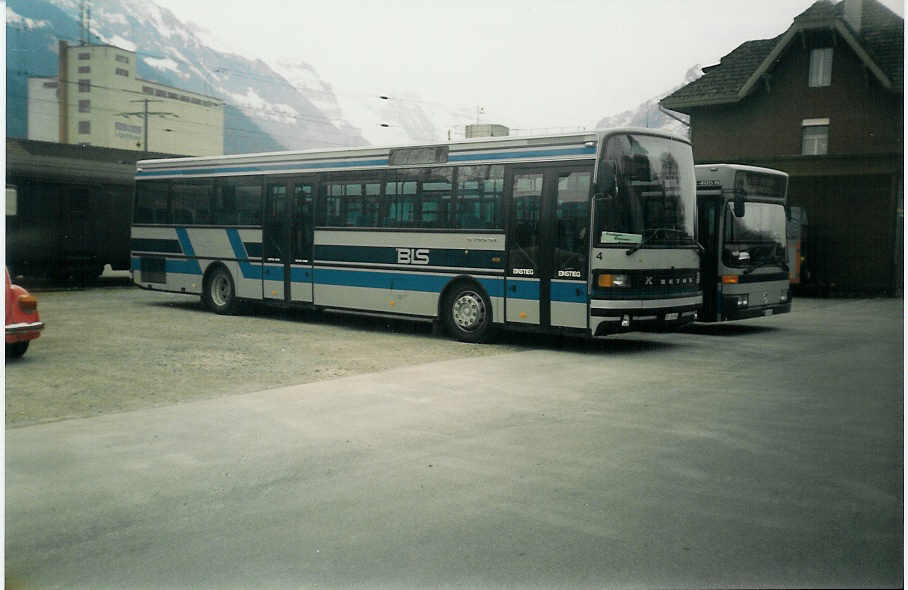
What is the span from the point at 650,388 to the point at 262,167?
855cm

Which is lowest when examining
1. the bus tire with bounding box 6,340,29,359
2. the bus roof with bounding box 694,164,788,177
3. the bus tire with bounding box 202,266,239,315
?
the bus tire with bounding box 6,340,29,359

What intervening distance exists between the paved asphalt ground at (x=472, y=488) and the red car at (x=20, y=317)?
9.25 ft

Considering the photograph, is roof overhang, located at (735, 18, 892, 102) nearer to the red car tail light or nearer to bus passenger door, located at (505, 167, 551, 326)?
bus passenger door, located at (505, 167, 551, 326)

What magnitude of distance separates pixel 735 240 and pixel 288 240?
647 centimetres

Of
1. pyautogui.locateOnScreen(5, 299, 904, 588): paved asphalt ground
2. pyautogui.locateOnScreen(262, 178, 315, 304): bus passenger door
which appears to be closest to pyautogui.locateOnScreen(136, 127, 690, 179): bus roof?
pyautogui.locateOnScreen(262, 178, 315, 304): bus passenger door

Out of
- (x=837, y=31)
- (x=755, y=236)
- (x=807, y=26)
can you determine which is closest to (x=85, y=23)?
(x=807, y=26)

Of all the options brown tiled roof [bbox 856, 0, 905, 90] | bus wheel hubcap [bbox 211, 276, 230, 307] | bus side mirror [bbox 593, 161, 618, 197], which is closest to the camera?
brown tiled roof [bbox 856, 0, 905, 90]

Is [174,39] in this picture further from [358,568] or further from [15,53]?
[358,568]

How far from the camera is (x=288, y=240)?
1495 cm

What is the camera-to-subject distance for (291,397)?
8.10 metres

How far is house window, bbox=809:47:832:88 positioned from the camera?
577 centimetres

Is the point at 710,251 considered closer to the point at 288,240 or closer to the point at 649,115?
the point at 288,240

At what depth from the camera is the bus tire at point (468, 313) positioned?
1241 cm

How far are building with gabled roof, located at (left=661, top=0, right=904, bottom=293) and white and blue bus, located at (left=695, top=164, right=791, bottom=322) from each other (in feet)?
7.80
